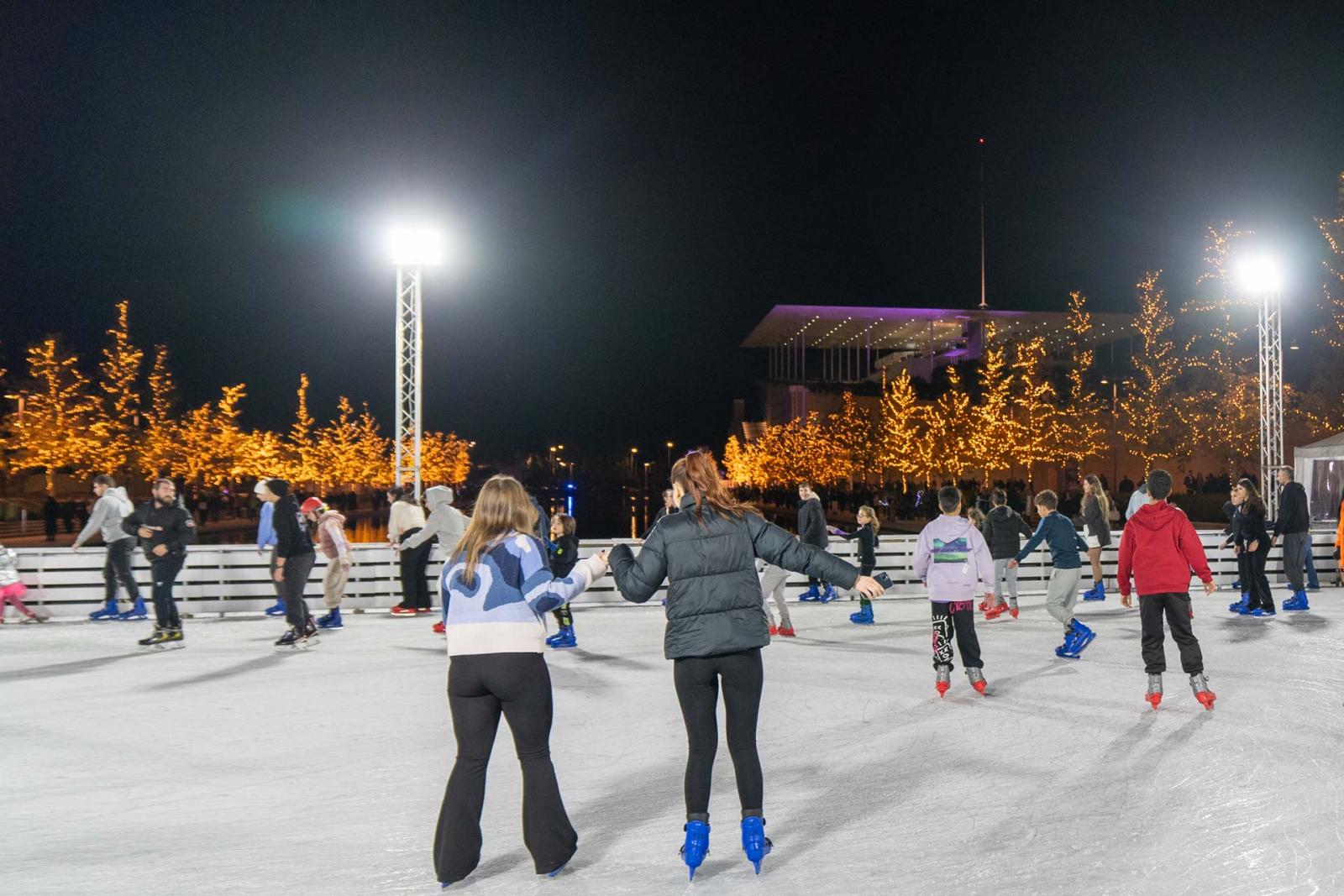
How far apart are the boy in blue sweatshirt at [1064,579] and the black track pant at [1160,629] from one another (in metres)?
2.20

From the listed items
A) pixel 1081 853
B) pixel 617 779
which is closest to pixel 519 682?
pixel 617 779

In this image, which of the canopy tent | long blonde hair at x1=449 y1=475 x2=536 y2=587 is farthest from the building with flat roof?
long blonde hair at x1=449 y1=475 x2=536 y2=587

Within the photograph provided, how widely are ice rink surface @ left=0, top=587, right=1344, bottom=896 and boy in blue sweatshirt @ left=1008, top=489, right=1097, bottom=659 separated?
26cm

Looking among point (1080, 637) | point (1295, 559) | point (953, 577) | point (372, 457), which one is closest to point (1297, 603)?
point (1295, 559)

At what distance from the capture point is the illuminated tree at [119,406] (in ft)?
152

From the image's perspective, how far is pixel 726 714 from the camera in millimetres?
4047

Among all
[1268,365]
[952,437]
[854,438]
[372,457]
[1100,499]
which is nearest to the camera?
[1100,499]

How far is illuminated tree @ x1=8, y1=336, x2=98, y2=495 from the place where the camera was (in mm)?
43969

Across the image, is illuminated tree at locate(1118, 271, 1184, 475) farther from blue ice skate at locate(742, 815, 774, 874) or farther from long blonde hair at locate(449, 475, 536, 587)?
long blonde hair at locate(449, 475, 536, 587)

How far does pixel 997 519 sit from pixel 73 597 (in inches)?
480

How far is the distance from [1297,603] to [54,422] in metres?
47.5

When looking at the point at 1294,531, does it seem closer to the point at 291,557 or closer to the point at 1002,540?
the point at 1002,540

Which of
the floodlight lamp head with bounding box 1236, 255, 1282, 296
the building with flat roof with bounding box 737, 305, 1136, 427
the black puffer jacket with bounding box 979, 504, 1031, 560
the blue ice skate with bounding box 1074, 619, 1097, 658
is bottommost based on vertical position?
the blue ice skate with bounding box 1074, 619, 1097, 658

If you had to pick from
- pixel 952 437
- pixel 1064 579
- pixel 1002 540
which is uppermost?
pixel 952 437
